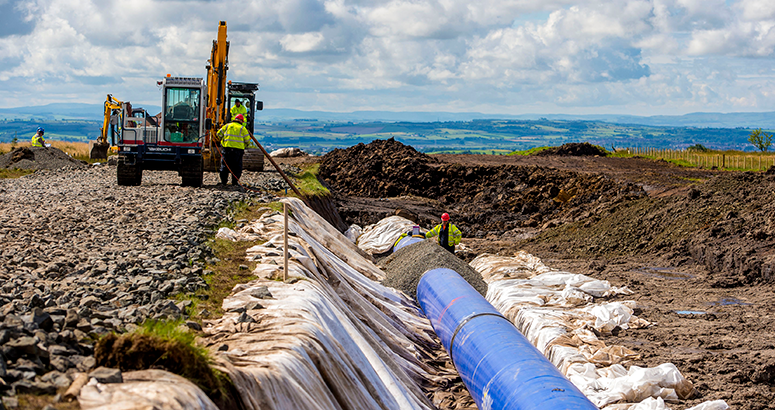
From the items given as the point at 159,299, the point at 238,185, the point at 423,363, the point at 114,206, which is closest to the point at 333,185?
the point at 238,185

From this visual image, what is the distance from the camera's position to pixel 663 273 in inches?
529

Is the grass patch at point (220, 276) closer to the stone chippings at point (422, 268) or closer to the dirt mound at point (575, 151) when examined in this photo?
the stone chippings at point (422, 268)

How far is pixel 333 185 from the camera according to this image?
101 ft

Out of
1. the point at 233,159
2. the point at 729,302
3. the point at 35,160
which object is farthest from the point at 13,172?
the point at 729,302

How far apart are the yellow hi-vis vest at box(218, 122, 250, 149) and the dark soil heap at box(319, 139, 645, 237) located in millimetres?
7070

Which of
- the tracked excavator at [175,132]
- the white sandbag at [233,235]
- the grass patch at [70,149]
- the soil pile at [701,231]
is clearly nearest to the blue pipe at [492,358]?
the white sandbag at [233,235]

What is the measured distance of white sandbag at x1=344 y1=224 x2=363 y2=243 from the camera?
1894 centimetres

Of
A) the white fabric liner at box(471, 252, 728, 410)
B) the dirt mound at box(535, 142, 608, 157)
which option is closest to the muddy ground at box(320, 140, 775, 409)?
the white fabric liner at box(471, 252, 728, 410)

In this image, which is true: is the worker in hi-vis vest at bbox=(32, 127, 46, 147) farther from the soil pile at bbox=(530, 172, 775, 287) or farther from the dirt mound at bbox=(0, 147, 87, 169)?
the soil pile at bbox=(530, 172, 775, 287)

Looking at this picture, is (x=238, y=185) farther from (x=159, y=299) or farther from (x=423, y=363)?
(x=159, y=299)

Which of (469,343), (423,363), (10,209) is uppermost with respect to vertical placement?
(10,209)

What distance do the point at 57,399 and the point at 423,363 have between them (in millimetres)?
6119

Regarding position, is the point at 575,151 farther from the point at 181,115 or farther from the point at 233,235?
the point at 233,235

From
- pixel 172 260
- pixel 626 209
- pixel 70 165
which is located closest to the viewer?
pixel 172 260
